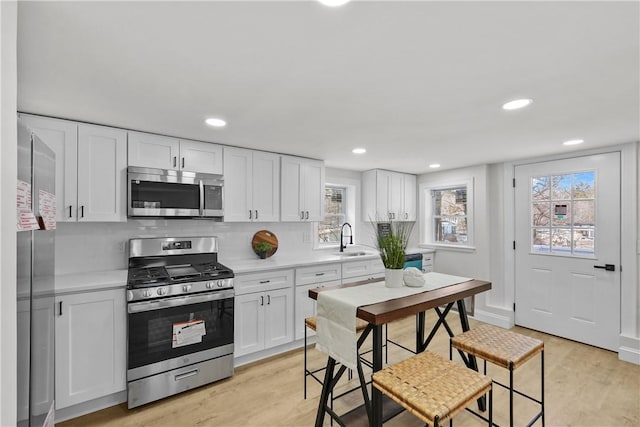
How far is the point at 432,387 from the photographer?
1.47m

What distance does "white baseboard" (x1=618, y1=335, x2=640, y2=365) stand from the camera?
302 cm

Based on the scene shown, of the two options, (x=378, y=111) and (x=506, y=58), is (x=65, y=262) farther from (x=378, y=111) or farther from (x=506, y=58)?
(x=506, y=58)

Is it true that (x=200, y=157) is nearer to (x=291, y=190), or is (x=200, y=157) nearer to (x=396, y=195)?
(x=291, y=190)

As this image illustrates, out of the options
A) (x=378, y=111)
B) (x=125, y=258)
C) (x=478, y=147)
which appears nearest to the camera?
(x=378, y=111)

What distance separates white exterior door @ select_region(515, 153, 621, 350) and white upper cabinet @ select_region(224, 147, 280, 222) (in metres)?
3.11

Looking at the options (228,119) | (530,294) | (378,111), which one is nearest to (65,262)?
(228,119)

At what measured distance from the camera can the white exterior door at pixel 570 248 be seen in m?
3.26

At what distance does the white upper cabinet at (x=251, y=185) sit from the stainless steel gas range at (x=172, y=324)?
0.67 meters

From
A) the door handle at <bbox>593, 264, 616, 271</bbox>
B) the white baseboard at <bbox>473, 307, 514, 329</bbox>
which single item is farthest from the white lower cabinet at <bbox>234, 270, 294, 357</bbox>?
the door handle at <bbox>593, 264, 616, 271</bbox>

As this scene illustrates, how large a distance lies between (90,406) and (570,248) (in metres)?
4.87

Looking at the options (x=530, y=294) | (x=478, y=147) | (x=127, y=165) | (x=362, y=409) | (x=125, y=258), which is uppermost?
(x=478, y=147)

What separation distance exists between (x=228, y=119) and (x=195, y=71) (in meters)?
0.77

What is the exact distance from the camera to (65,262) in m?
2.59
